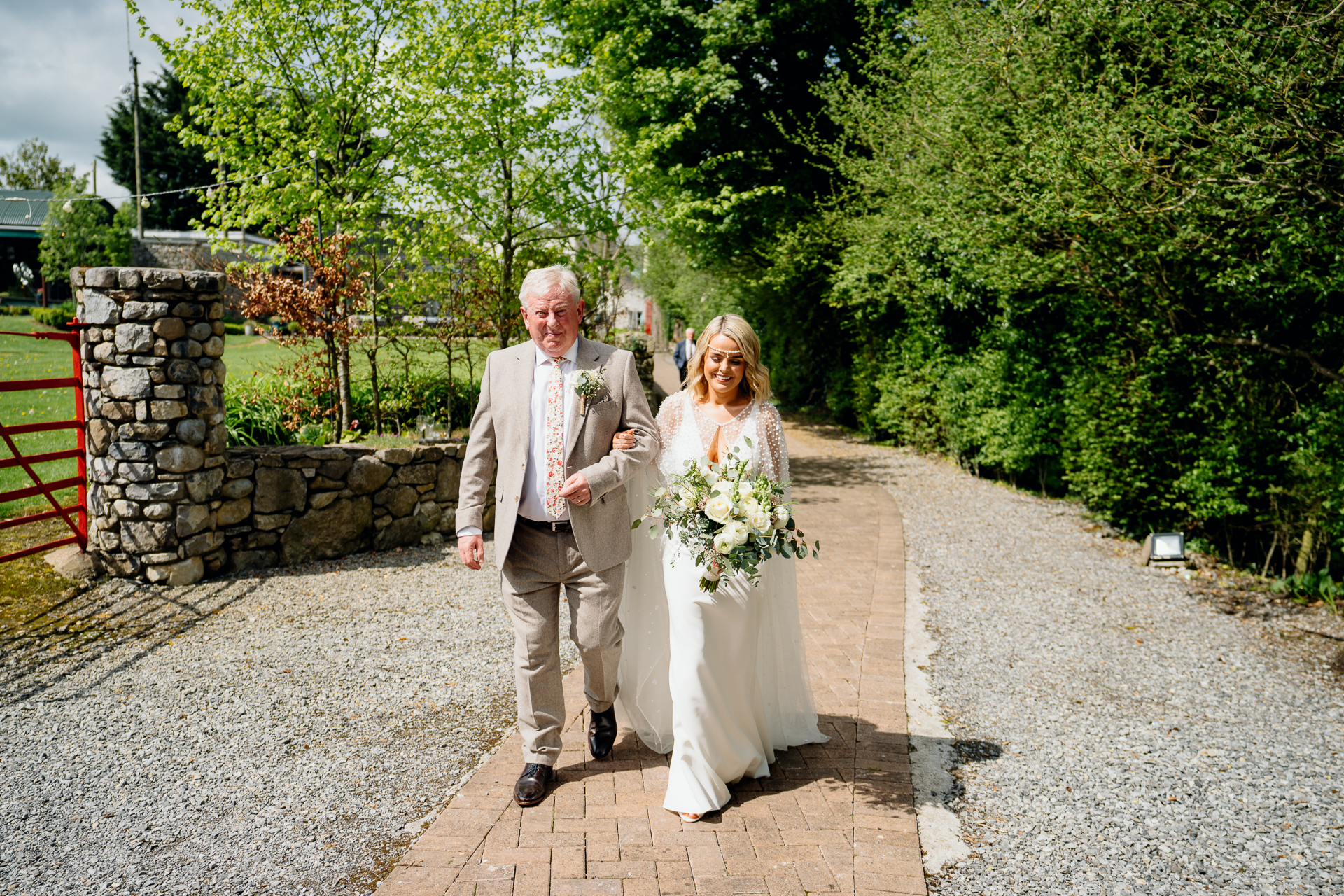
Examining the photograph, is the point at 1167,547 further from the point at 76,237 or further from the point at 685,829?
the point at 76,237

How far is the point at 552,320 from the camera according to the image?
3543 millimetres

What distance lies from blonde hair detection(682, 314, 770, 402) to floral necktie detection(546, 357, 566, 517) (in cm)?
57

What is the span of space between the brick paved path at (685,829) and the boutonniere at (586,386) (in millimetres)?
1639

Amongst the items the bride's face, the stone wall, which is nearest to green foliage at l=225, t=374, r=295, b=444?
the stone wall

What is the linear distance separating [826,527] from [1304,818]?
213 inches

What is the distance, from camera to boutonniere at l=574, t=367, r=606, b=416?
3.52 m

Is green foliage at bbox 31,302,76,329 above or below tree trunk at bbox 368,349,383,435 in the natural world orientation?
above

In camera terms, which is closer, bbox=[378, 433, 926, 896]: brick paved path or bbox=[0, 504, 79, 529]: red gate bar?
bbox=[378, 433, 926, 896]: brick paved path

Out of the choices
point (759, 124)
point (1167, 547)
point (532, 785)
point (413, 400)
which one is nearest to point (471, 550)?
point (532, 785)

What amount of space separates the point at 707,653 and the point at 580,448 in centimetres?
101

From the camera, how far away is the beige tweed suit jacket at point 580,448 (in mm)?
3525

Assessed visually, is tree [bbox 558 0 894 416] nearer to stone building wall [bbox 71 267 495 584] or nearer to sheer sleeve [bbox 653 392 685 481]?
stone building wall [bbox 71 267 495 584]

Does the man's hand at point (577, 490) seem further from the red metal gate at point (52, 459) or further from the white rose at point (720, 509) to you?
the red metal gate at point (52, 459)

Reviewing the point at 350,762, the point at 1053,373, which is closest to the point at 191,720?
the point at 350,762
